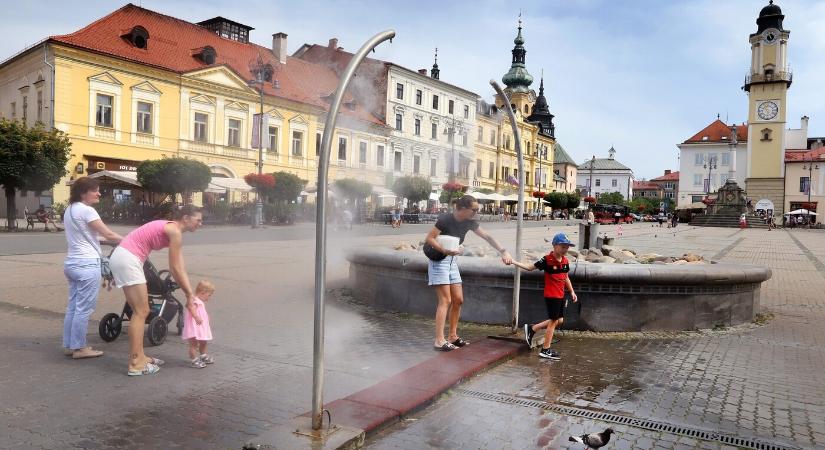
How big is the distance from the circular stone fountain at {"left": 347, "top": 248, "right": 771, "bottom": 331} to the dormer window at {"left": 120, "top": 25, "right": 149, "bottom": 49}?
13.5 ft

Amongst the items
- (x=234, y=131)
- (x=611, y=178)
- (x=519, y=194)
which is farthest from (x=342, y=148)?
(x=611, y=178)

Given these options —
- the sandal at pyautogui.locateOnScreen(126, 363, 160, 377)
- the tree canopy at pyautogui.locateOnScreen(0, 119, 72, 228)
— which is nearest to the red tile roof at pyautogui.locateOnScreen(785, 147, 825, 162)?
the tree canopy at pyautogui.locateOnScreen(0, 119, 72, 228)

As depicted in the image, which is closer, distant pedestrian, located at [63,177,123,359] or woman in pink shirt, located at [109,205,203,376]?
woman in pink shirt, located at [109,205,203,376]

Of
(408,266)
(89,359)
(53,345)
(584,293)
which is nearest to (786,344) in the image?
(584,293)

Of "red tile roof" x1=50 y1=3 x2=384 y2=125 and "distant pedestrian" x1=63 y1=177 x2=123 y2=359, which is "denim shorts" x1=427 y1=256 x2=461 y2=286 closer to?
"red tile roof" x1=50 y1=3 x2=384 y2=125

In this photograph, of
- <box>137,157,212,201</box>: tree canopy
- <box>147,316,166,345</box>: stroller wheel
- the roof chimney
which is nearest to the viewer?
the roof chimney

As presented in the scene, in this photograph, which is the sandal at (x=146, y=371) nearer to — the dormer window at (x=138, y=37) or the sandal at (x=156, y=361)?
the sandal at (x=156, y=361)

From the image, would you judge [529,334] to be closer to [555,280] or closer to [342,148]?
[555,280]

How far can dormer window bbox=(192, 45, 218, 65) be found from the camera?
6.53 meters

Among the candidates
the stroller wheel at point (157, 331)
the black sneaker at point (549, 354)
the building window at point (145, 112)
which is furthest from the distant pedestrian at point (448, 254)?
the building window at point (145, 112)

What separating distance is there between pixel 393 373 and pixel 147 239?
8.09 ft

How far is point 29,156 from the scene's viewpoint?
23031mm

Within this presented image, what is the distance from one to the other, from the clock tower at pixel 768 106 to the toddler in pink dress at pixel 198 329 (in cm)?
8304

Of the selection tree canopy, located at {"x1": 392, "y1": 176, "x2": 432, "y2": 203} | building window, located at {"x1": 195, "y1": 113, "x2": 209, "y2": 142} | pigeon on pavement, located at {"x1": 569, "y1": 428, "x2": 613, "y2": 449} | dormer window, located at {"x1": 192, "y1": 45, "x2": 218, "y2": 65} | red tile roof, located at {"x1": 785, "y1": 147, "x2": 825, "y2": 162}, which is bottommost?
pigeon on pavement, located at {"x1": 569, "y1": 428, "x2": 613, "y2": 449}
